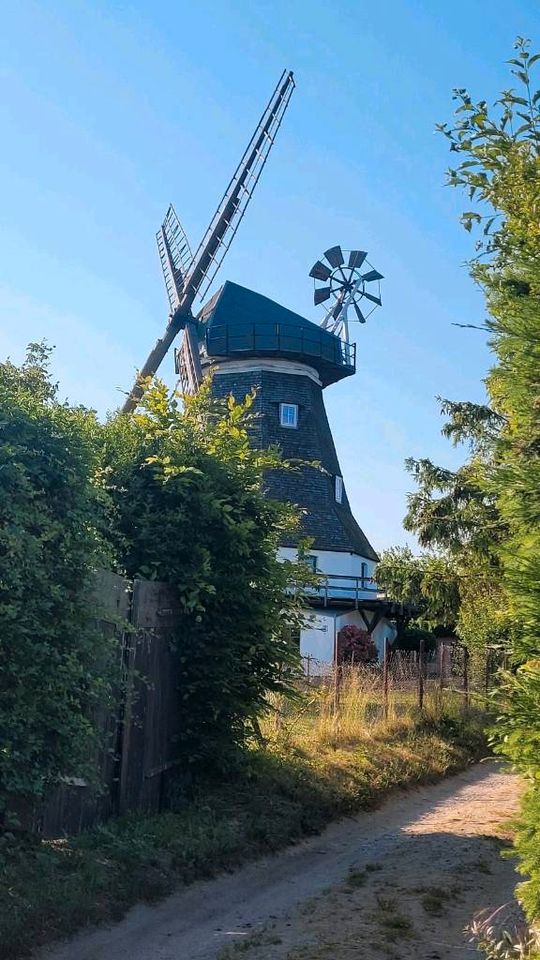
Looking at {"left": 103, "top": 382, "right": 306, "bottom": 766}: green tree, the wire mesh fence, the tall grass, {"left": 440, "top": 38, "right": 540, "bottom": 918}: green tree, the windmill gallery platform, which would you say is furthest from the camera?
the windmill gallery platform

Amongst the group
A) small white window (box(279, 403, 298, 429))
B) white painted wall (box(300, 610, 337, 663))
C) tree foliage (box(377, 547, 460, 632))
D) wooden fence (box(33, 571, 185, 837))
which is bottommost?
wooden fence (box(33, 571, 185, 837))

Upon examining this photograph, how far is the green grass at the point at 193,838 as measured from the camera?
5.45 metres

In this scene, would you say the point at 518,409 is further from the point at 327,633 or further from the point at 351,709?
the point at 327,633

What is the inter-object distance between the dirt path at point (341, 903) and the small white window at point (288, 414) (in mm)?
28968

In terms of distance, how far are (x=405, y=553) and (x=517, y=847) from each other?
14651 millimetres

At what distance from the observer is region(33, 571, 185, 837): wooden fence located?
6672mm

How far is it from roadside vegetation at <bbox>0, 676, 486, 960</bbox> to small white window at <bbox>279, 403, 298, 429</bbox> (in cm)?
2349

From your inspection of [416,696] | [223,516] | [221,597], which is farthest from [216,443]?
[416,696]

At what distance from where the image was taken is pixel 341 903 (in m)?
6.64

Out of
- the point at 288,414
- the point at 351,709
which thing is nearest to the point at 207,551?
the point at 351,709

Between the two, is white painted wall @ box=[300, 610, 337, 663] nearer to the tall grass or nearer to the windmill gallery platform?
the windmill gallery platform

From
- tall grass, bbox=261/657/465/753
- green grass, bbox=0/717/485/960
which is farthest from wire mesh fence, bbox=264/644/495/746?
green grass, bbox=0/717/485/960

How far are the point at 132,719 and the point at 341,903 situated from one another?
2.13m

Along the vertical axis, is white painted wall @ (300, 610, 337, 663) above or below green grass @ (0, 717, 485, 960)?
above
